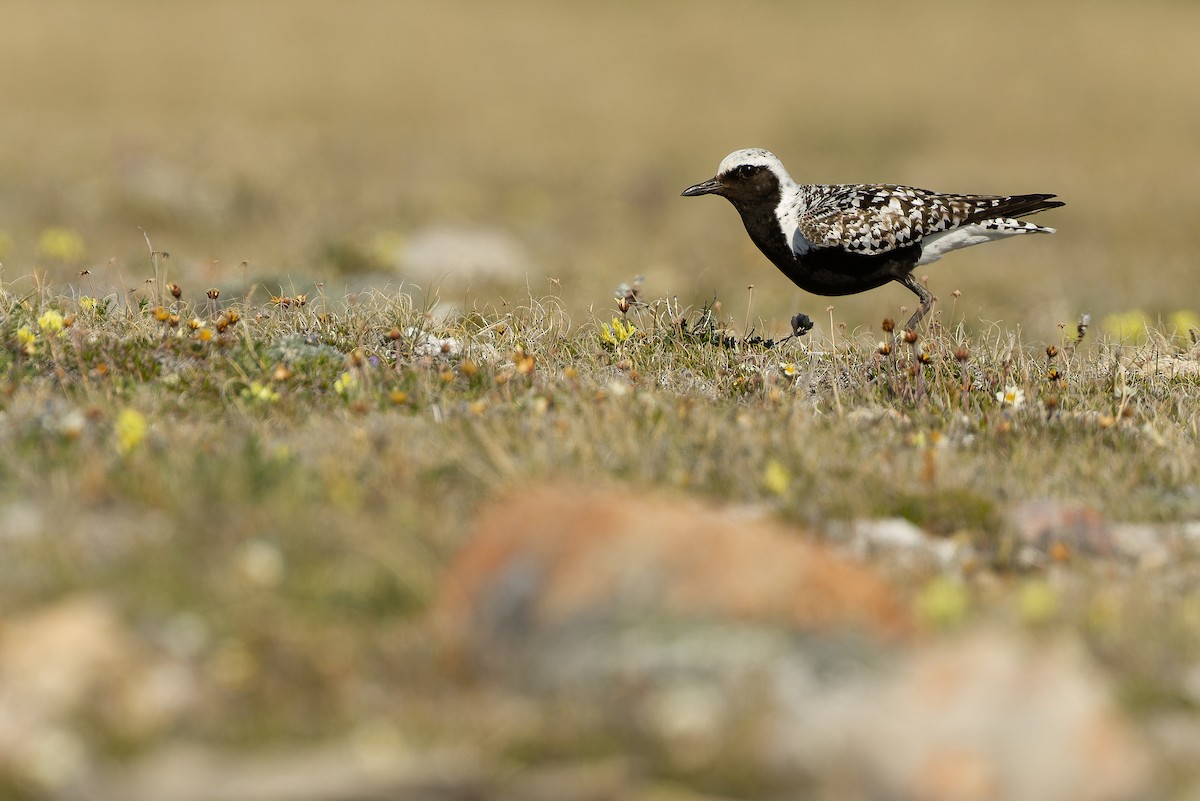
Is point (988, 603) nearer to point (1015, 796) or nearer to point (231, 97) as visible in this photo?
point (1015, 796)

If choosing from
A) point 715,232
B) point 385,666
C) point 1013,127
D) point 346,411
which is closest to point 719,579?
point 385,666

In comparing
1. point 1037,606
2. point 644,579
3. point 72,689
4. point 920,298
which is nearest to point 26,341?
point 72,689

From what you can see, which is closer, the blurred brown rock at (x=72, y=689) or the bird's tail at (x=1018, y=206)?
the blurred brown rock at (x=72, y=689)

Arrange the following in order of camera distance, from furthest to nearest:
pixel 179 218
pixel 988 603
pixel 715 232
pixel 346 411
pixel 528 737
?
pixel 715 232 → pixel 179 218 → pixel 346 411 → pixel 988 603 → pixel 528 737

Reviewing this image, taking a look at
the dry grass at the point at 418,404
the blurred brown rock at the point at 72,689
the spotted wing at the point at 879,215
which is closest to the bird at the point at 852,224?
the spotted wing at the point at 879,215

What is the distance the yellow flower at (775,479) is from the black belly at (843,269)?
383 centimetres

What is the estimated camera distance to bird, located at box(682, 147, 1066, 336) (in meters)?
9.91

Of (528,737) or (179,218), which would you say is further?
(179,218)

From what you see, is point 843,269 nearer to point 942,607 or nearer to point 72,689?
point 942,607

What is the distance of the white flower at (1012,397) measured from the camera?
7898mm

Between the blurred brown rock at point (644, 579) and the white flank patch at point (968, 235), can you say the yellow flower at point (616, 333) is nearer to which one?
the white flank patch at point (968, 235)

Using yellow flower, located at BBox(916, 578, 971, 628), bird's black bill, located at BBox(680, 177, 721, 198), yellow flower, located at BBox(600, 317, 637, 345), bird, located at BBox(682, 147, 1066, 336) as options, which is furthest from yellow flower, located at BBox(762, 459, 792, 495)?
bird's black bill, located at BBox(680, 177, 721, 198)

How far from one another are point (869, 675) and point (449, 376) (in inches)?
157

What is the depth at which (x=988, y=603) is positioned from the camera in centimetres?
517
